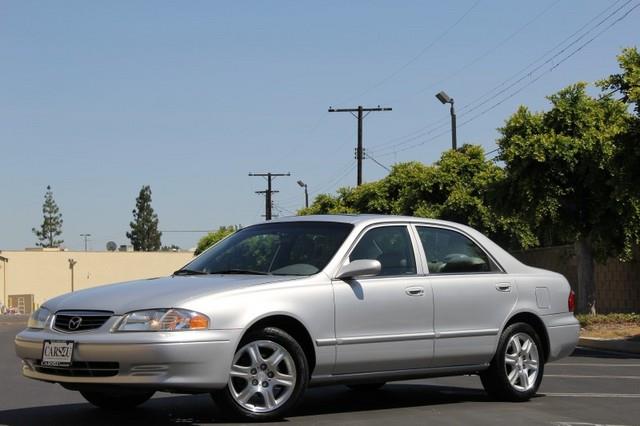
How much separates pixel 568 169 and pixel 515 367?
1496 cm

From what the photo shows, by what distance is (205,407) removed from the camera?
9.16 meters

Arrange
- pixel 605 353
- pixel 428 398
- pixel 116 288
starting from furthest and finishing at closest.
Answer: pixel 605 353
pixel 428 398
pixel 116 288

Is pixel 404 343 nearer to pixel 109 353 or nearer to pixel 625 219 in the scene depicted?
pixel 109 353

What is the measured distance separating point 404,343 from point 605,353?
396 inches

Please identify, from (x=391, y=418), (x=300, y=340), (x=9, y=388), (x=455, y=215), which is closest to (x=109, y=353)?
(x=300, y=340)

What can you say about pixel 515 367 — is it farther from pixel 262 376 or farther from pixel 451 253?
pixel 262 376

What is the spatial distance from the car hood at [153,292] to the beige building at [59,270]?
278 ft

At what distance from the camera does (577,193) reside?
24484 mm

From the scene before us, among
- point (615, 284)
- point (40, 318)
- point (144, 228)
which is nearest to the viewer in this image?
point (40, 318)

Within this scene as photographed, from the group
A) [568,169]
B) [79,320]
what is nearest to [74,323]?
[79,320]

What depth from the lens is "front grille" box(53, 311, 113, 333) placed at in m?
7.68

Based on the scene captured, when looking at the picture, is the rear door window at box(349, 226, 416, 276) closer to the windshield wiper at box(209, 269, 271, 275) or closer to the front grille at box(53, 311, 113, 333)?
the windshield wiper at box(209, 269, 271, 275)

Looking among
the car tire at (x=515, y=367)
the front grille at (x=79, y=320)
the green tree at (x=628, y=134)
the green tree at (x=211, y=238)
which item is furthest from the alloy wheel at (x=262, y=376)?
the green tree at (x=211, y=238)

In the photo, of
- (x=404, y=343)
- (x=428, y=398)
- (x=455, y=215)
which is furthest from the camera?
(x=455, y=215)
